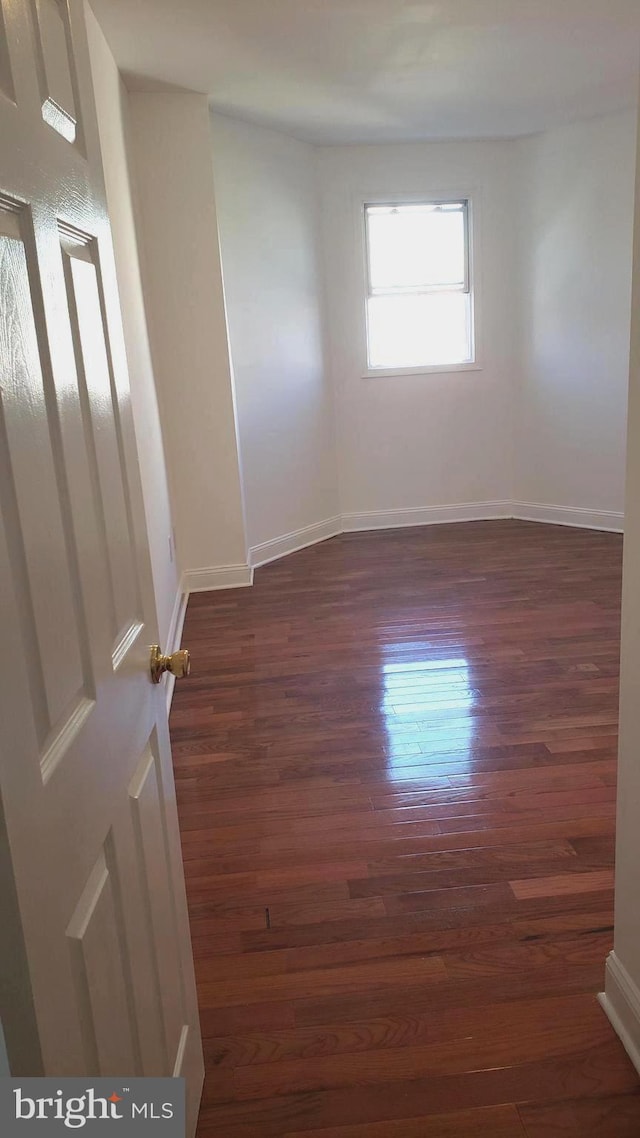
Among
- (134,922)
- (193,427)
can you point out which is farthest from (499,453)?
(134,922)

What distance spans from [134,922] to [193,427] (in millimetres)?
3743

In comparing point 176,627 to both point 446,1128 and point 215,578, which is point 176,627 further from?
point 446,1128

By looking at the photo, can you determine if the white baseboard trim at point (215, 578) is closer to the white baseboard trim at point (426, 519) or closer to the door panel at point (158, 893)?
the white baseboard trim at point (426, 519)

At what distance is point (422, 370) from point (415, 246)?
861 millimetres

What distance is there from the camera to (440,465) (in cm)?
623

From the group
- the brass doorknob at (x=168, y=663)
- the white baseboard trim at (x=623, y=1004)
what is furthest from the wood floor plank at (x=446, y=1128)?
the brass doorknob at (x=168, y=663)

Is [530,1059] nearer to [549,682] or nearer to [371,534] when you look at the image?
[549,682]

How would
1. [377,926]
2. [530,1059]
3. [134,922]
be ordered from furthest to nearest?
[377,926] → [530,1059] → [134,922]

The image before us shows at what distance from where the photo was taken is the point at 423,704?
3283 mm

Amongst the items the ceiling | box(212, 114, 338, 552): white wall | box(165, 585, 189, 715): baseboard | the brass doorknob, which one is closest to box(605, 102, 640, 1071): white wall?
the brass doorknob

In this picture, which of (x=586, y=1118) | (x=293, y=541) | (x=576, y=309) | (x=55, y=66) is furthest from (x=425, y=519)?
(x=55, y=66)

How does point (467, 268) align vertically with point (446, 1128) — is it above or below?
above

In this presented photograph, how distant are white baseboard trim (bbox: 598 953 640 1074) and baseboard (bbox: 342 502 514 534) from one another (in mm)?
4618

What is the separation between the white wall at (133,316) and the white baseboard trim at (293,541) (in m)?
1.15
